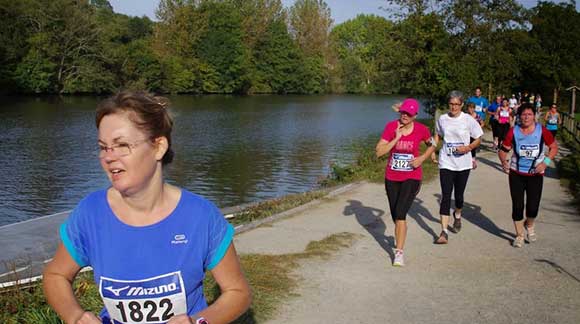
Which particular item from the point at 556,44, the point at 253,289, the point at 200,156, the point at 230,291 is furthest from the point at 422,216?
the point at 556,44

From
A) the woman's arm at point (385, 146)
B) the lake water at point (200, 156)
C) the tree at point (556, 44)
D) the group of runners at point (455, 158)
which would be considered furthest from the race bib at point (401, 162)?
the tree at point (556, 44)

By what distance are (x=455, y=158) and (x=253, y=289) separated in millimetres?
3974

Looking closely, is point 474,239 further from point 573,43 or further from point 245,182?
point 573,43

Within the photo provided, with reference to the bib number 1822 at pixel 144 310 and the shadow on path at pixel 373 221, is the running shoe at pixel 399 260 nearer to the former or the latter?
the shadow on path at pixel 373 221

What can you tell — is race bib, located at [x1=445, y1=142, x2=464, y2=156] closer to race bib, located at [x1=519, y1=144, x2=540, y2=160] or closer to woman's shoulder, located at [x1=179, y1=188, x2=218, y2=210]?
race bib, located at [x1=519, y1=144, x2=540, y2=160]

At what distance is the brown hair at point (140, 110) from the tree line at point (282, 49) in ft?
2.71

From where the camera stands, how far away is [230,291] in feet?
7.53

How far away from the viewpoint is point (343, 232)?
29.1ft

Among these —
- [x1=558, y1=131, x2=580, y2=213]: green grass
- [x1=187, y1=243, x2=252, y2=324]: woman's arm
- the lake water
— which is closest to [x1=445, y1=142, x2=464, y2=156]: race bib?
[x1=558, y1=131, x2=580, y2=213]: green grass

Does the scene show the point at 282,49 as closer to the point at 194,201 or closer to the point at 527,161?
the point at 527,161

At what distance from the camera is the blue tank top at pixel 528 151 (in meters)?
7.93

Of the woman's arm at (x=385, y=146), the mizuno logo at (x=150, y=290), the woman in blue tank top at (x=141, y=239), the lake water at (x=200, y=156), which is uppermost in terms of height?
the woman in blue tank top at (x=141, y=239)

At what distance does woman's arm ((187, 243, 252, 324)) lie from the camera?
7.34 ft

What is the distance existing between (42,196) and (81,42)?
50.0 metres
